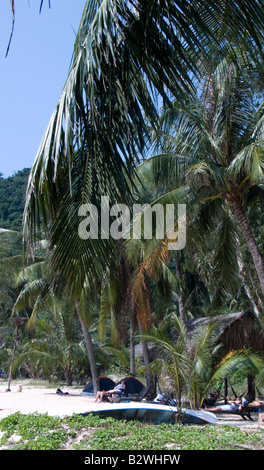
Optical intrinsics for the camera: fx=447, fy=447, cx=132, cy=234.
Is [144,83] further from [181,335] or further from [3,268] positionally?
[3,268]

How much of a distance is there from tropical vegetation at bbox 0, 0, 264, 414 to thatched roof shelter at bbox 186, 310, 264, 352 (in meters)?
0.38

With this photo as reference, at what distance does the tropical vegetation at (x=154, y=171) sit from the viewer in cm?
289

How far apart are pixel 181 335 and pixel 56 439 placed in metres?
6.11

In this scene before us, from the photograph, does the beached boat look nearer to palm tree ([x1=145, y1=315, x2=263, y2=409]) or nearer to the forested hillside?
palm tree ([x1=145, y1=315, x2=263, y2=409])

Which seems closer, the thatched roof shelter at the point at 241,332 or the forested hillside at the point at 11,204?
the thatched roof shelter at the point at 241,332

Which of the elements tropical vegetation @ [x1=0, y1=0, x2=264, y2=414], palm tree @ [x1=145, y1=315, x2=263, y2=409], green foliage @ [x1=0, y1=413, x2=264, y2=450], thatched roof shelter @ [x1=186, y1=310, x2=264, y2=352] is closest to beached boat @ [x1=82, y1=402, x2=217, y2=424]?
palm tree @ [x1=145, y1=315, x2=263, y2=409]

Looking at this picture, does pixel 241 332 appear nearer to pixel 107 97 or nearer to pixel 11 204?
pixel 107 97

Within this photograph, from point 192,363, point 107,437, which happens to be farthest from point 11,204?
point 107,437

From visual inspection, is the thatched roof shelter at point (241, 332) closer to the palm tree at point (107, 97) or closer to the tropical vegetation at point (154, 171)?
the tropical vegetation at point (154, 171)

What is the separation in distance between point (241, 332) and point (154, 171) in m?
8.02

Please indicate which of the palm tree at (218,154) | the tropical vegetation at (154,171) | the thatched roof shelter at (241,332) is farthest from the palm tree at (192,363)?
the thatched roof shelter at (241,332)

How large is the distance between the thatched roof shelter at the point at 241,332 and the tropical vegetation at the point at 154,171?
0.38 meters

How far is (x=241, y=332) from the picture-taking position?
15297mm
